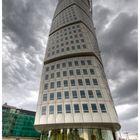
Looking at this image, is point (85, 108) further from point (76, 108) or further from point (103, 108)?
point (103, 108)

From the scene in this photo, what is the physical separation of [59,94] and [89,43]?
13025 mm

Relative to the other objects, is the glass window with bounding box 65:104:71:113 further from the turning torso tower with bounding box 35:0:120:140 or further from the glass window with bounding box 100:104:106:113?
the glass window with bounding box 100:104:106:113

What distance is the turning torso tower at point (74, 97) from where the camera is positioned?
→ 57.1 ft

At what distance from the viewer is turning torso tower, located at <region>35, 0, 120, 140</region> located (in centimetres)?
1741

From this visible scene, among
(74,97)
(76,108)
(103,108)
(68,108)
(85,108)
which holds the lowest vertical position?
Answer: (103,108)

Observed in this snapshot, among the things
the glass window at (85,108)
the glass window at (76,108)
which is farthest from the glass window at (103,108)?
the glass window at (76,108)

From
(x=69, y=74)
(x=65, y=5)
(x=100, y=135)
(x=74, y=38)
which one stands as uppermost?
(x=65, y=5)

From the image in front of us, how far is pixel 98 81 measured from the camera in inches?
814

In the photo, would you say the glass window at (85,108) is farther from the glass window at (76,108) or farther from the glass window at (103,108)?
the glass window at (103,108)

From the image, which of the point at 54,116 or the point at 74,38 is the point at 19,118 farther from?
the point at 74,38

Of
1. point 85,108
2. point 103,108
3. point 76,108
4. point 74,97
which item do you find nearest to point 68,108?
point 76,108

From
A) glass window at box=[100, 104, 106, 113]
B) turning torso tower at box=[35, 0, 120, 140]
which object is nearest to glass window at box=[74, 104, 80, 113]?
turning torso tower at box=[35, 0, 120, 140]

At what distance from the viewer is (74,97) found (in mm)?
19438

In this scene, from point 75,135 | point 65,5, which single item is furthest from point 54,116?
point 65,5
